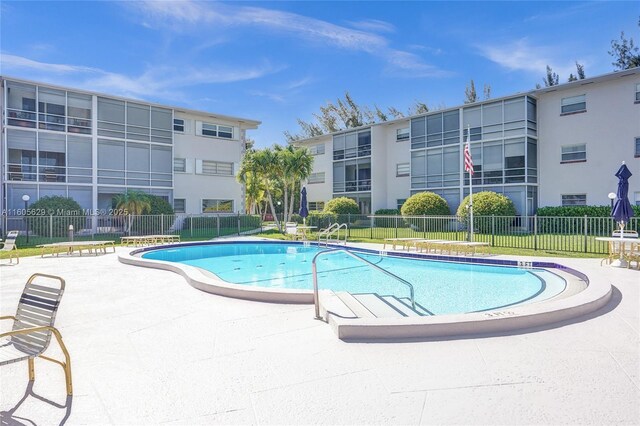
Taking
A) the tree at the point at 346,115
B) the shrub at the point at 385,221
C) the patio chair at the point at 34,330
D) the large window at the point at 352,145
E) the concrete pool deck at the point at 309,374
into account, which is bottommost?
the concrete pool deck at the point at 309,374

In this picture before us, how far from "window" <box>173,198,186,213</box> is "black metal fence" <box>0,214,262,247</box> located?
1022 millimetres

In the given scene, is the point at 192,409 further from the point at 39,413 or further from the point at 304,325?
the point at 304,325

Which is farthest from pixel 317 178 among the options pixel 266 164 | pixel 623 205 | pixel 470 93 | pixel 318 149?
pixel 623 205

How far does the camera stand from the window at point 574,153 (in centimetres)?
2305

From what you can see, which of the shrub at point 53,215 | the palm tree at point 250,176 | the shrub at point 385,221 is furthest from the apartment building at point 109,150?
the shrub at point 385,221

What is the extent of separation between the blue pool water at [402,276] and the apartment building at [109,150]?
11910mm

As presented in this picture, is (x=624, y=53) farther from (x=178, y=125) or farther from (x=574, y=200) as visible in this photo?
(x=178, y=125)

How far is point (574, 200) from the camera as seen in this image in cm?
2345

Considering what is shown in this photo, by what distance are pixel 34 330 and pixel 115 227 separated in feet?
76.0

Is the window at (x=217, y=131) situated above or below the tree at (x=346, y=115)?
below

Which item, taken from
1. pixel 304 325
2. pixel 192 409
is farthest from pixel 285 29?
pixel 192 409

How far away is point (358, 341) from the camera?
4.73 meters

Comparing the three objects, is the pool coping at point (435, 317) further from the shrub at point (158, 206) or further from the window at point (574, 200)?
the window at point (574, 200)

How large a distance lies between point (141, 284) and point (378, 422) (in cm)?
712
